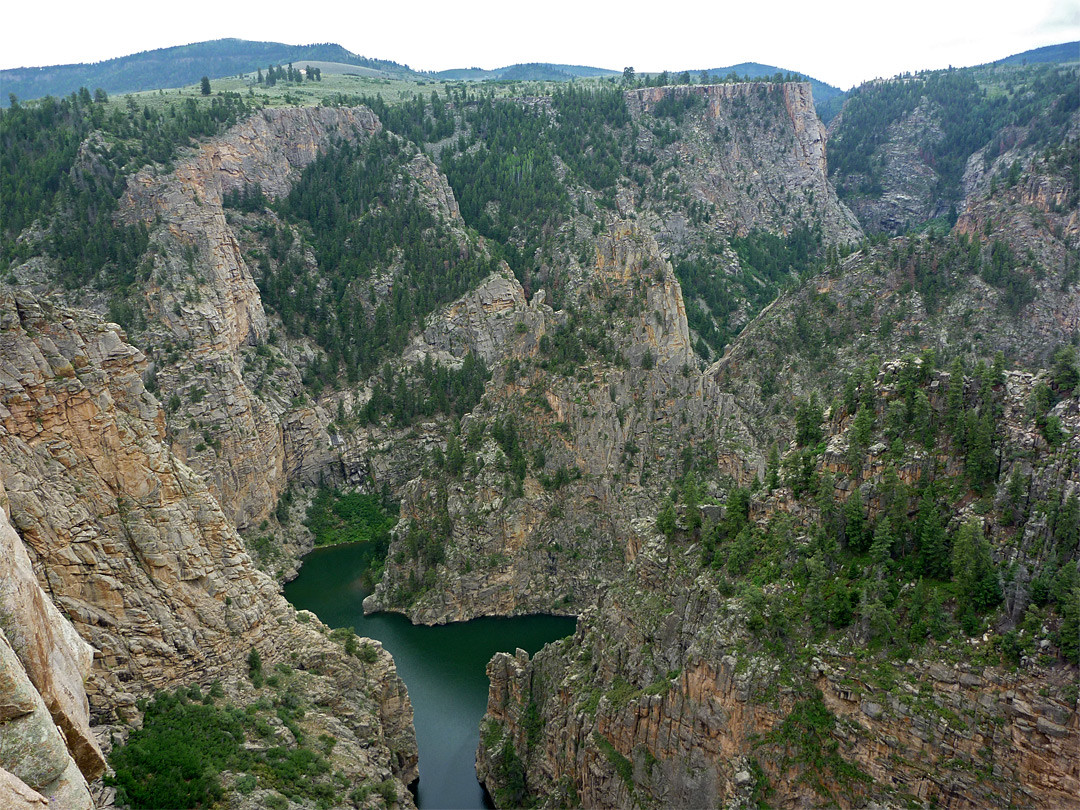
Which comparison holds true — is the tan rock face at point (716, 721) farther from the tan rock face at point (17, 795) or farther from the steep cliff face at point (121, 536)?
the tan rock face at point (17, 795)

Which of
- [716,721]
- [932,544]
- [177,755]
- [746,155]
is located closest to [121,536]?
[177,755]

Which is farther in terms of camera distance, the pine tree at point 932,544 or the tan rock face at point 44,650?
the pine tree at point 932,544

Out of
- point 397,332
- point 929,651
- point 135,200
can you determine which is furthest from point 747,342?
point 929,651

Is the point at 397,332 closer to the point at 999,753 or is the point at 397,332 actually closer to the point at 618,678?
→ the point at 618,678

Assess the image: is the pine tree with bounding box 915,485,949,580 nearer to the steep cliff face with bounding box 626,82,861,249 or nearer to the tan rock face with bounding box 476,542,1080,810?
the tan rock face with bounding box 476,542,1080,810

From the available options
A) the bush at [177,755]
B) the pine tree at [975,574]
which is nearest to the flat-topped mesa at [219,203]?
the bush at [177,755]

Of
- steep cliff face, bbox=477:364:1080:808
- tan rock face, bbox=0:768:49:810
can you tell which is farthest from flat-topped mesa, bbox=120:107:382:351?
tan rock face, bbox=0:768:49:810
